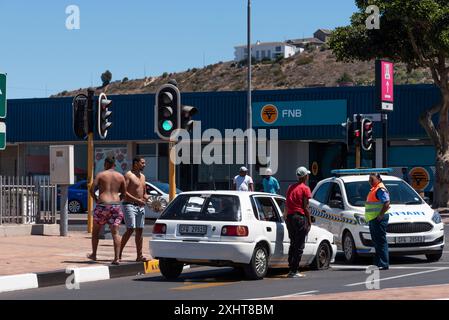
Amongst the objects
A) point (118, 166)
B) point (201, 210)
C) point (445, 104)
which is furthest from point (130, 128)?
point (201, 210)

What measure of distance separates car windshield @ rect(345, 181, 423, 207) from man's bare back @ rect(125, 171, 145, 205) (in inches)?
167

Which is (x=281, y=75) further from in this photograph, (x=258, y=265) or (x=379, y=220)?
(x=258, y=265)

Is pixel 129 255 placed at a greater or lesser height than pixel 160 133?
lesser

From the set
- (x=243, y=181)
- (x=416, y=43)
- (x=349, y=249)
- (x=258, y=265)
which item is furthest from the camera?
(x=416, y=43)

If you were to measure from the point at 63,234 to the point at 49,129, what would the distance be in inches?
981

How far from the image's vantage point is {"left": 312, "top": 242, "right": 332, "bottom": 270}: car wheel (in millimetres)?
16953

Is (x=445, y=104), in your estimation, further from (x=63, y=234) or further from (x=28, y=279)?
(x=28, y=279)

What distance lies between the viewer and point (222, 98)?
4344 centimetres

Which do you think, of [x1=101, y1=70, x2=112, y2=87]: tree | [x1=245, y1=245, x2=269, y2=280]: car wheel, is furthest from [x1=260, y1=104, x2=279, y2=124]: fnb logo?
[x1=101, y1=70, x2=112, y2=87]: tree

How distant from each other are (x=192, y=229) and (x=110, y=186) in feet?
7.53

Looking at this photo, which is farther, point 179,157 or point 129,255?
point 179,157

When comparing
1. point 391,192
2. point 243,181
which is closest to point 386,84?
point 243,181

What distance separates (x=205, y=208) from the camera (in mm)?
15281

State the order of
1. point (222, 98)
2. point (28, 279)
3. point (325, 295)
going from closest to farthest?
point (325, 295) → point (28, 279) → point (222, 98)
